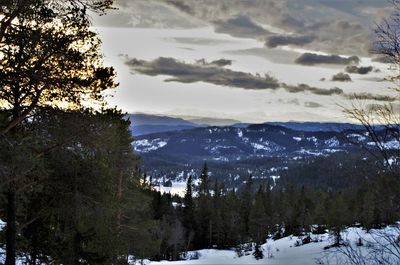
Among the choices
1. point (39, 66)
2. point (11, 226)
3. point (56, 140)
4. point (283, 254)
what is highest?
point (39, 66)

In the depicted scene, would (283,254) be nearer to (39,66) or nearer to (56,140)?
(56,140)

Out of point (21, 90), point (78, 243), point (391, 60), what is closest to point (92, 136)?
point (21, 90)

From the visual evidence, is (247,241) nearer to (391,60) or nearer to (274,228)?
(274,228)

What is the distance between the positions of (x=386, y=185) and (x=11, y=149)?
25.2 feet

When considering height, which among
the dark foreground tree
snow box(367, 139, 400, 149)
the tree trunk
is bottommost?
the tree trunk

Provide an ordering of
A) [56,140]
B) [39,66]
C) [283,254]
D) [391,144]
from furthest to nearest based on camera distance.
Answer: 1. [283,254]
2. [56,140]
3. [39,66]
4. [391,144]

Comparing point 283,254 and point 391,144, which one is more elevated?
point 391,144

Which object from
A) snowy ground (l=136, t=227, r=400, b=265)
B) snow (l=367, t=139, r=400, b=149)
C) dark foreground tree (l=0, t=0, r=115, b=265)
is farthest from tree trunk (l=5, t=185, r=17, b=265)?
snowy ground (l=136, t=227, r=400, b=265)

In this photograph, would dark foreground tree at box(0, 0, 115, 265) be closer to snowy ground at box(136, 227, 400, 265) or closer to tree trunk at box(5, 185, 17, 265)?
tree trunk at box(5, 185, 17, 265)

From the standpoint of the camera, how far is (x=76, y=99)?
40.5 feet

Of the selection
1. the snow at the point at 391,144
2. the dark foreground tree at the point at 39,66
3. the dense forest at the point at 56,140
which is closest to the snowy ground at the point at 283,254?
the dense forest at the point at 56,140

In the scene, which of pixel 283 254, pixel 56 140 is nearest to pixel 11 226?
pixel 56 140

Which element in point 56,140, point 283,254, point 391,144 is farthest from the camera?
point 283,254

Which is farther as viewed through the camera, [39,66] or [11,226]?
[11,226]
